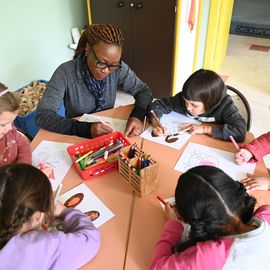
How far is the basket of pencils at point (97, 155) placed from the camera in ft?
3.93

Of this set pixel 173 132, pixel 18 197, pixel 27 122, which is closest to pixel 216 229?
pixel 18 197

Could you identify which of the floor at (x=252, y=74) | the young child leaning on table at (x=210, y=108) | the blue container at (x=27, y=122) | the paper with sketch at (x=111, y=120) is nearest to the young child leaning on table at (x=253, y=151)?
the young child leaning on table at (x=210, y=108)

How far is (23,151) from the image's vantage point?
4.36 ft

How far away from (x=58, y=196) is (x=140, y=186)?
12.5 inches

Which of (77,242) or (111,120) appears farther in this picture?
(111,120)

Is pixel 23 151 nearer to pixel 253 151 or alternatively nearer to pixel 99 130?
pixel 99 130

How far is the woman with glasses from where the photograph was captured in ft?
4.75

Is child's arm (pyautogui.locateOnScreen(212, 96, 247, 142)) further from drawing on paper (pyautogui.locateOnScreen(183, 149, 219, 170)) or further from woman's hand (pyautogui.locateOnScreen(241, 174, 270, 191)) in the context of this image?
woman's hand (pyautogui.locateOnScreen(241, 174, 270, 191))

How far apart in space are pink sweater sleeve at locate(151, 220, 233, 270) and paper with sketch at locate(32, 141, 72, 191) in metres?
0.51

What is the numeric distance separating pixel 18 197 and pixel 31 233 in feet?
0.38

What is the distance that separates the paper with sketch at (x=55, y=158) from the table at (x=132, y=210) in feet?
0.10

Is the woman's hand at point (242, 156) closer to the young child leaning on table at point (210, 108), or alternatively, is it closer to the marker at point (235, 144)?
the marker at point (235, 144)

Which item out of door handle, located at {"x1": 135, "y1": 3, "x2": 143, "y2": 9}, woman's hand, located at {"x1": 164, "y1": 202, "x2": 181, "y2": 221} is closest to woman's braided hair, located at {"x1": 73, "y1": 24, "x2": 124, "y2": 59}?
woman's hand, located at {"x1": 164, "y1": 202, "x2": 181, "y2": 221}

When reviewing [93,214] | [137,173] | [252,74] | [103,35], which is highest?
[103,35]
